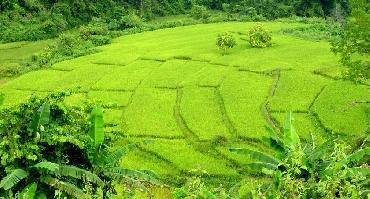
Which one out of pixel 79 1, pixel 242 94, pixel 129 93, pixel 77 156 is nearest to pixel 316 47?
pixel 242 94

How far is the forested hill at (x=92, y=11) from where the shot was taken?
4069 cm

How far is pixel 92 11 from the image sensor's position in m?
46.3

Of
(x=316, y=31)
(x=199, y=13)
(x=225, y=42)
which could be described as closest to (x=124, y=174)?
(x=225, y=42)

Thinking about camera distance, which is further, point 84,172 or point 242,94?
point 242,94

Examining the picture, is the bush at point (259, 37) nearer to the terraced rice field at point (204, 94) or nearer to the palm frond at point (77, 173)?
the terraced rice field at point (204, 94)

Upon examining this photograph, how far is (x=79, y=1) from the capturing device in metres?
45.8

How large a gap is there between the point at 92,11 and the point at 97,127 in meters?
37.7

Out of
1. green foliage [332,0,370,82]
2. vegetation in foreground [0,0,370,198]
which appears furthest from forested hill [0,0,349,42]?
green foliage [332,0,370,82]

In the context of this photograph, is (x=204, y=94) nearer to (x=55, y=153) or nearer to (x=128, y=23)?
(x=55, y=153)

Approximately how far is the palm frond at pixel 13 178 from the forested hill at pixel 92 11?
31146 millimetres

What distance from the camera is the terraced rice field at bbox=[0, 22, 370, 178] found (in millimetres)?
16406

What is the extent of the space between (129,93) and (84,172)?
1265cm

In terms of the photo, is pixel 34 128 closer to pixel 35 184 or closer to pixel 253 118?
pixel 35 184

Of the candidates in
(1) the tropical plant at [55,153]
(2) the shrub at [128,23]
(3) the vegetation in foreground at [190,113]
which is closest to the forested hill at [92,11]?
(2) the shrub at [128,23]
